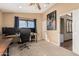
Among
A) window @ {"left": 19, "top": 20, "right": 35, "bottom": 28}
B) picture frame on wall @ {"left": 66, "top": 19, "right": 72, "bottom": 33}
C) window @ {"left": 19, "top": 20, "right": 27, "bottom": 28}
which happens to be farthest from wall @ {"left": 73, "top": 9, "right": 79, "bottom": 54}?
window @ {"left": 19, "top": 20, "right": 27, "bottom": 28}

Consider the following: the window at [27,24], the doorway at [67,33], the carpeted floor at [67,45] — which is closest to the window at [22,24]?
the window at [27,24]

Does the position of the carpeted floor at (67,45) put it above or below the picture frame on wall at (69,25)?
below

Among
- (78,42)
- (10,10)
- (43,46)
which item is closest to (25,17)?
(10,10)

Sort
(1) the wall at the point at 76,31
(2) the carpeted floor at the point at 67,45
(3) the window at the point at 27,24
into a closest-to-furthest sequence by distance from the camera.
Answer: (3) the window at the point at 27,24
(1) the wall at the point at 76,31
(2) the carpeted floor at the point at 67,45

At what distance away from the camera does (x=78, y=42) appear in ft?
7.63

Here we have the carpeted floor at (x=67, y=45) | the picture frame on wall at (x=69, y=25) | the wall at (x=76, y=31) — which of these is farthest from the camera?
the carpeted floor at (x=67, y=45)

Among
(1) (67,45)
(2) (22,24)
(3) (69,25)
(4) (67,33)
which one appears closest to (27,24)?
(2) (22,24)

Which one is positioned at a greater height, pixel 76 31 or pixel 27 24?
pixel 27 24

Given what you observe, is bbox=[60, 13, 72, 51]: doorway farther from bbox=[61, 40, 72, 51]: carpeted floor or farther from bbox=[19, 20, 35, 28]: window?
bbox=[19, 20, 35, 28]: window

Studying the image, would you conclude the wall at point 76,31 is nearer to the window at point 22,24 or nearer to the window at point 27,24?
the window at point 27,24

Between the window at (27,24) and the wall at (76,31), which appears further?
the wall at (76,31)

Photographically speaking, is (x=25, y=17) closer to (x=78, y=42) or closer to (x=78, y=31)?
(x=78, y=31)

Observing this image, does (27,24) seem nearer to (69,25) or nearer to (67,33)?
(69,25)

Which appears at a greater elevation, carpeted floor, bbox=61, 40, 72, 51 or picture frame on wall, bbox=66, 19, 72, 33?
picture frame on wall, bbox=66, 19, 72, 33
